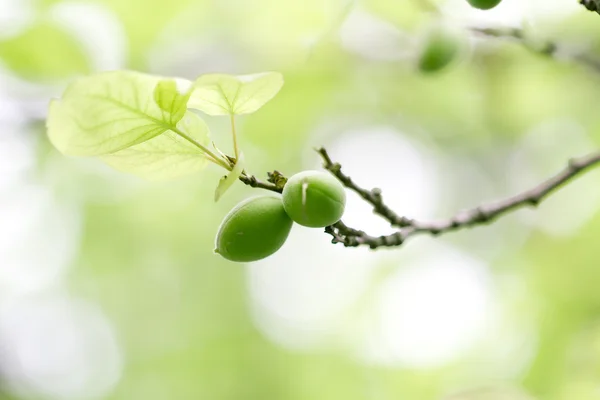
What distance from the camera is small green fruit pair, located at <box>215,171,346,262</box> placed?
3.90 ft

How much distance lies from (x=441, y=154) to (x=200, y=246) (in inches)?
91.1

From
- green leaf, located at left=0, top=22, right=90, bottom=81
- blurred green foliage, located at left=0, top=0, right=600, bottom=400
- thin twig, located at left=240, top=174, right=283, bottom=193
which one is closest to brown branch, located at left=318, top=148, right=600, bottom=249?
thin twig, located at left=240, top=174, right=283, bottom=193

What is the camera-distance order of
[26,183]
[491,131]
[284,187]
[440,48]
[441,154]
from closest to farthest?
[284,187] → [440,48] → [491,131] → [26,183] → [441,154]

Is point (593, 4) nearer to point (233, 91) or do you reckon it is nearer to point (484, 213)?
point (484, 213)

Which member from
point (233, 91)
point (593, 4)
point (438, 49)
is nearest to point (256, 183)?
point (233, 91)

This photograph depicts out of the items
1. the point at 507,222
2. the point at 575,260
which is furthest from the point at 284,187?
the point at 507,222

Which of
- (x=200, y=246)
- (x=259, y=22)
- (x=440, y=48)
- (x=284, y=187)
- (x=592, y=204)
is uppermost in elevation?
(x=259, y=22)

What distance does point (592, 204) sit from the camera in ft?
12.4

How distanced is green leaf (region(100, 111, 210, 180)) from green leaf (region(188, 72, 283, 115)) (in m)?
0.05

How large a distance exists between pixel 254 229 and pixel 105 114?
0.37 m

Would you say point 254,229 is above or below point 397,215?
below

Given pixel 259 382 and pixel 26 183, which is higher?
pixel 26 183

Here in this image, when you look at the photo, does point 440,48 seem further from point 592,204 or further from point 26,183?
point 26,183

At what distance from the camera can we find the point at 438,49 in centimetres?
225
